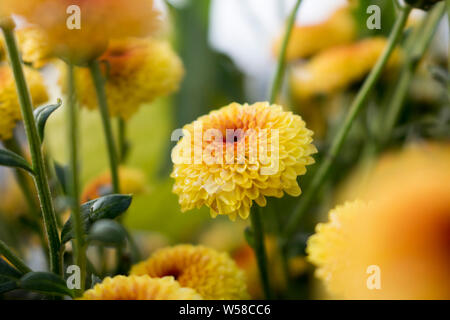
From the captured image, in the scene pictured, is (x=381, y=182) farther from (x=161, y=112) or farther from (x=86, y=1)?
(x=161, y=112)

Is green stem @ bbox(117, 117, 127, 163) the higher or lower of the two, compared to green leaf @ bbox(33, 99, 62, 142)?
higher

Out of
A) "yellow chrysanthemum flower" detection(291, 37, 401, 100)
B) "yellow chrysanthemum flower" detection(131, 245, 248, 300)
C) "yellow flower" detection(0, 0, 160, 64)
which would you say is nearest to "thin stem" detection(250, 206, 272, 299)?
"yellow chrysanthemum flower" detection(131, 245, 248, 300)

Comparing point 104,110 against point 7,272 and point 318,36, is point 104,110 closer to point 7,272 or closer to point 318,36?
point 7,272

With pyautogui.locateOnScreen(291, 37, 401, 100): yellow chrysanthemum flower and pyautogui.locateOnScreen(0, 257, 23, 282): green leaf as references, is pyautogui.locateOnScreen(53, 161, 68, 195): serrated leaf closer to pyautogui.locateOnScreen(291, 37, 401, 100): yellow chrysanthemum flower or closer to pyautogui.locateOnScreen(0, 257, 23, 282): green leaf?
pyautogui.locateOnScreen(0, 257, 23, 282): green leaf

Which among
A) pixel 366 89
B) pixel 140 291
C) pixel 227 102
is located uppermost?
pixel 227 102

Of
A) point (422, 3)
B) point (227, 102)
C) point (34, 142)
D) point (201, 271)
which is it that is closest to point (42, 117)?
point (34, 142)

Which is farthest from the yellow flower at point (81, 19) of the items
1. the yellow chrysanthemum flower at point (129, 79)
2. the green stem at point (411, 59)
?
the green stem at point (411, 59)

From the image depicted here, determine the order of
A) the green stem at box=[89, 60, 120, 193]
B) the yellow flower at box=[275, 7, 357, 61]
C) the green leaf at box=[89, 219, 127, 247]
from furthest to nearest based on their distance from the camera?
the yellow flower at box=[275, 7, 357, 61] < the green stem at box=[89, 60, 120, 193] < the green leaf at box=[89, 219, 127, 247]
